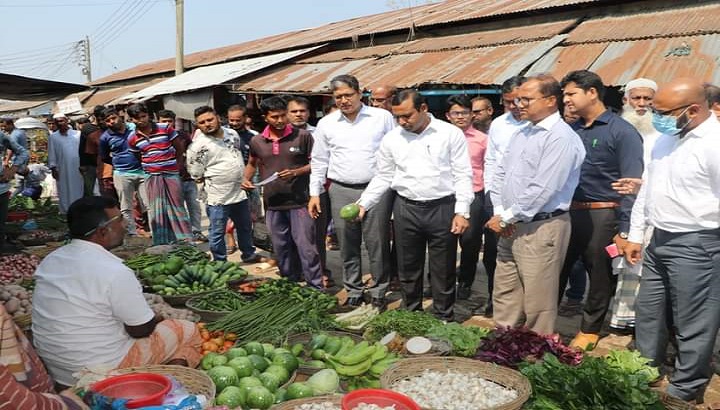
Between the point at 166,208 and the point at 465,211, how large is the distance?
423 cm

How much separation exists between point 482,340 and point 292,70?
9.30 meters

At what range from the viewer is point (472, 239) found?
17.4ft

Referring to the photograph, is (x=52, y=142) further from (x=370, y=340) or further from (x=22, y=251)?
(x=370, y=340)

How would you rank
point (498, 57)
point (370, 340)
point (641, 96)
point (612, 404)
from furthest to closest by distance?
1. point (498, 57)
2. point (641, 96)
3. point (370, 340)
4. point (612, 404)

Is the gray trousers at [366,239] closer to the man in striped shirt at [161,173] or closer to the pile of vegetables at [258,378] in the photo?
the pile of vegetables at [258,378]


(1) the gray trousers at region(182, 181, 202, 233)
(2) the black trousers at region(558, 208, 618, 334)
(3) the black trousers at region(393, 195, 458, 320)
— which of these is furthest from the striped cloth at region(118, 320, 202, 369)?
(1) the gray trousers at region(182, 181, 202, 233)

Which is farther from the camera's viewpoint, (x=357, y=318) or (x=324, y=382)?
(x=357, y=318)

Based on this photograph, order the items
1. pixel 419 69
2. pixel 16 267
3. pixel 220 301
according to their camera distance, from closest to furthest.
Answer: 1. pixel 220 301
2. pixel 16 267
3. pixel 419 69

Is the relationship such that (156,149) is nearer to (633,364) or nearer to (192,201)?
(192,201)

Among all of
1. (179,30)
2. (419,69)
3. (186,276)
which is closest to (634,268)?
(186,276)

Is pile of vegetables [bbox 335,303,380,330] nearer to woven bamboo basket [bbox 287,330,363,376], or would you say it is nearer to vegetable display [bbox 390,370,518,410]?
woven bamboo basket [bbox 287,330,363,376]

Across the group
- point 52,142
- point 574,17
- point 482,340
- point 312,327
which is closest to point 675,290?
point 482,340

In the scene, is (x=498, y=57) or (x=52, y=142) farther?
(x=52, y=142)

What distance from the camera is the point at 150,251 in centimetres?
619
